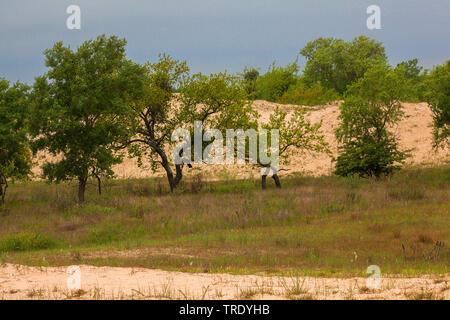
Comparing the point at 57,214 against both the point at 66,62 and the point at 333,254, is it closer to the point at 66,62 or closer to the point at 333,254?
the point at 66,62

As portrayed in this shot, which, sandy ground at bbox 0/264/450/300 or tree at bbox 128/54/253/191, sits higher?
tree at bbox 128/54/253/191

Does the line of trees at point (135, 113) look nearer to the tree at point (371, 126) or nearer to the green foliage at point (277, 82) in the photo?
the tree at point (371, 126)

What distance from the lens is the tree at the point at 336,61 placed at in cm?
8838

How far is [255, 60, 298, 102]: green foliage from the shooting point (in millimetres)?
88113

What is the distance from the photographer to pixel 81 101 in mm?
29031

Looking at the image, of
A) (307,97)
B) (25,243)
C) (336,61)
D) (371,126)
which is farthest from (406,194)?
(336,61)

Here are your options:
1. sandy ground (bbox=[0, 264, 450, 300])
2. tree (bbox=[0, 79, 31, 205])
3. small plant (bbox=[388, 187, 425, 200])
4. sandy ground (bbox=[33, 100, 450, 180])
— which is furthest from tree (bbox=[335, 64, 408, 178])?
sandy ground (bbox=[0, 264, 450, 300])

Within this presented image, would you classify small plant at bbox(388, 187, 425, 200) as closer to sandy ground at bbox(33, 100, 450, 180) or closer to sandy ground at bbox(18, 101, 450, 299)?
sandy ground at bbox(33, 100, 450, 180)

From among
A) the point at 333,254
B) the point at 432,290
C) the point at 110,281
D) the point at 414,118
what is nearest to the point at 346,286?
the point at 432,290

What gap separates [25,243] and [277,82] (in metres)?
72.2

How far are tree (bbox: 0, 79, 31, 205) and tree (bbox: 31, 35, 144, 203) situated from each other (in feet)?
9.04

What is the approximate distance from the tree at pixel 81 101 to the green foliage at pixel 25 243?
30.4ft

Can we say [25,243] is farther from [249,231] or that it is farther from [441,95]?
[441,95]

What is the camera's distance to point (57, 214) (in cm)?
2739
